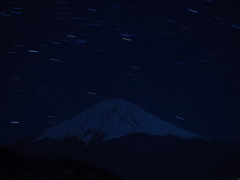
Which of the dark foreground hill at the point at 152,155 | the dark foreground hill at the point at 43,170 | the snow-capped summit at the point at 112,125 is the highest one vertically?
the dark foreground hill at the point at 43,170

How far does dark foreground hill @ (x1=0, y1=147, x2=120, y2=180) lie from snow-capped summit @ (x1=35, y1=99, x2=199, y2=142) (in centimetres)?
8750

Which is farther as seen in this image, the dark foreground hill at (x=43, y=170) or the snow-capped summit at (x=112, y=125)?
the snow-capped summit at (x=112, y=125)

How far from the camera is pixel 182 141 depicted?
10169 centimetres

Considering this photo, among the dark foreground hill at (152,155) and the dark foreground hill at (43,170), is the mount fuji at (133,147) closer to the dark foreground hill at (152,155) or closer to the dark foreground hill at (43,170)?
the dark foreground hill at (152,155)

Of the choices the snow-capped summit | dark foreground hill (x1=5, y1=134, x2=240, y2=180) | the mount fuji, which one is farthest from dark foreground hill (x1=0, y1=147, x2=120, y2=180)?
the snow-capped summit

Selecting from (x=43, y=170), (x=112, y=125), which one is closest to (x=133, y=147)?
(x=112, y=125)

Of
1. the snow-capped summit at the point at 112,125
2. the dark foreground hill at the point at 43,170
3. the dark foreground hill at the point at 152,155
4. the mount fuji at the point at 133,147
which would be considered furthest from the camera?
the snow-capped summit at the point at 112,125

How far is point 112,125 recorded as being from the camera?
378 feet

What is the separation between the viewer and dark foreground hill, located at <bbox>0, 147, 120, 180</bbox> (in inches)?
526

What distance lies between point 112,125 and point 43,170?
102155 mm

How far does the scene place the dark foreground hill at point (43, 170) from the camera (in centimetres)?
1337

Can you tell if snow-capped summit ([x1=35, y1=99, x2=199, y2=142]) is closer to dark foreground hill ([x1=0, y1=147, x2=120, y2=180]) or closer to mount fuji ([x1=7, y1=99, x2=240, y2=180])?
mount fuji ([x1=7, y1=99, x2=240, y2=180])

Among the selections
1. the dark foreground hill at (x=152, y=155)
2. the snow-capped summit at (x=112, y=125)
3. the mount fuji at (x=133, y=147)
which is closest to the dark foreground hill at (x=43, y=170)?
the mount fuji at (x=133, y=147)

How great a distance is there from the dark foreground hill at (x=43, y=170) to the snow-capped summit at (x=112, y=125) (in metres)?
87.5
